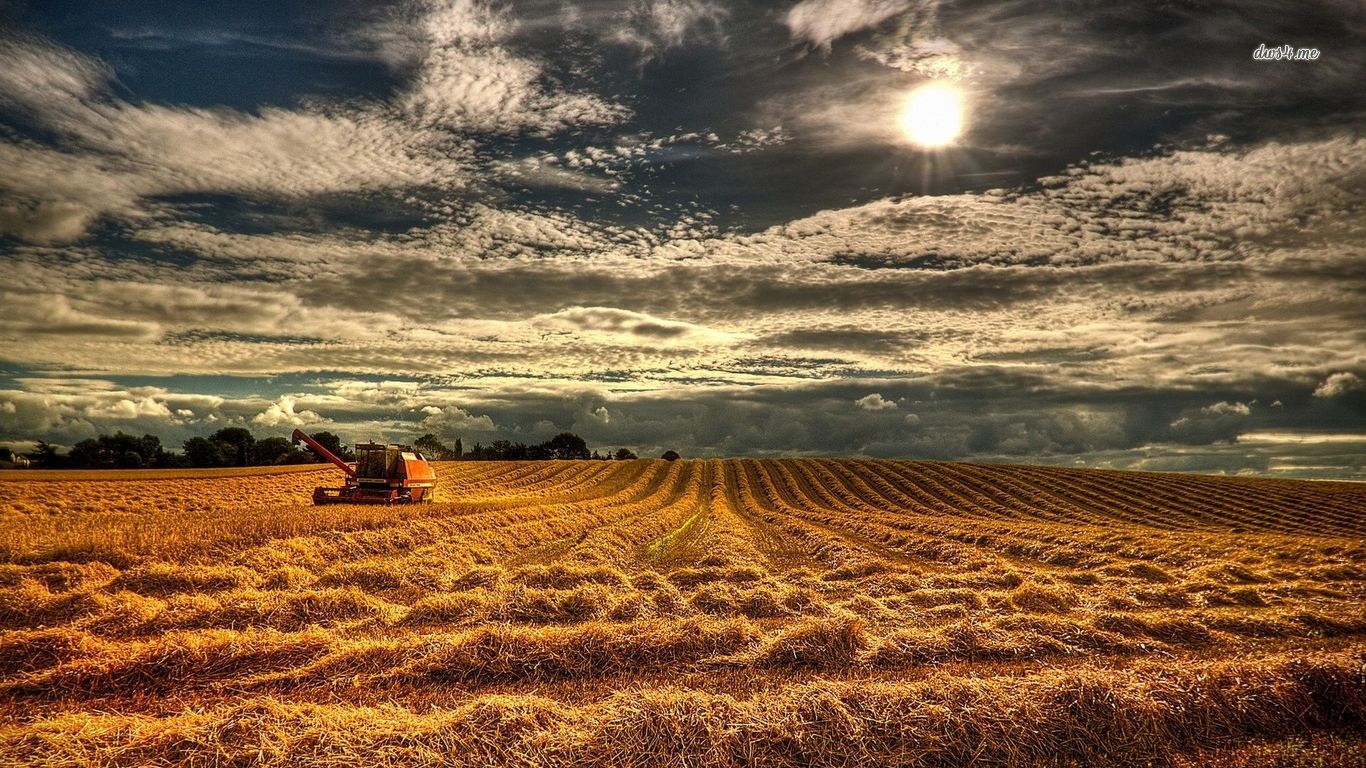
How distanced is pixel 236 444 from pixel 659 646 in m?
77.0

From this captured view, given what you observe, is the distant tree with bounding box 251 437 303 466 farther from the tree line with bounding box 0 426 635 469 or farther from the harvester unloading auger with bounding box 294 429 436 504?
the harvester unloading auger with bounding box 294 429 436 504

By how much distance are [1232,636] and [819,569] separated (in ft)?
22.1

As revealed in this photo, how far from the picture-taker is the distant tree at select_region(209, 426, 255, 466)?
70.8 metres

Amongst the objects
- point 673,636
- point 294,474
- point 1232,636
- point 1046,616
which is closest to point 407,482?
point 673,636

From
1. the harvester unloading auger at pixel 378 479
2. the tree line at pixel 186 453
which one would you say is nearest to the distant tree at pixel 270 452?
the tree line at pixel 186 453

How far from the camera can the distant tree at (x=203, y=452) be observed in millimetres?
67938

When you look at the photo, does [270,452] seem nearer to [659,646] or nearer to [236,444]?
[236,444]

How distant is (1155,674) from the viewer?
6832 mm

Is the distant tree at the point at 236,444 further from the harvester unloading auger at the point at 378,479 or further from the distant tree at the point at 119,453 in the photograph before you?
the harvester unloading auger at the point at 378,479

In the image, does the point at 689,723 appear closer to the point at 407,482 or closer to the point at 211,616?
the point at 211,616

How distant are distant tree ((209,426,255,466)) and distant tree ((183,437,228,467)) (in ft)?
3.30

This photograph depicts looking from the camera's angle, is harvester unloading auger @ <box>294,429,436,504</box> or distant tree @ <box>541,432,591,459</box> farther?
distant tree @ <box>541,432,591,459</box>

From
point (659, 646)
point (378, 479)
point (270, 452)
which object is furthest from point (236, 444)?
point (659, 646)

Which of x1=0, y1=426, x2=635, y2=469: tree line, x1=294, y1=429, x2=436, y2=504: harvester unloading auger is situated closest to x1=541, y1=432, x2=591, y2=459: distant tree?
x1=0, y1=426, x2=635, y2=469: tree line
